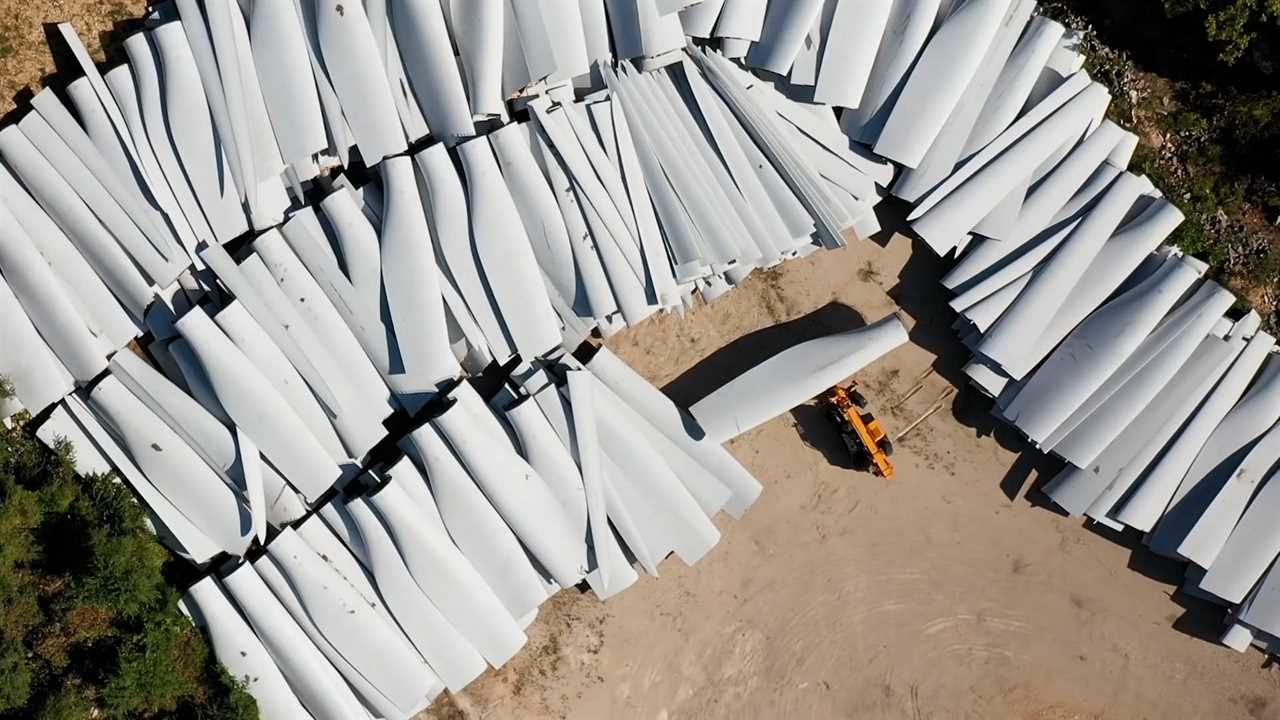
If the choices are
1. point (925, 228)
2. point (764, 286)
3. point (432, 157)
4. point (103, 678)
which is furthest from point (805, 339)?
point (103, 678)

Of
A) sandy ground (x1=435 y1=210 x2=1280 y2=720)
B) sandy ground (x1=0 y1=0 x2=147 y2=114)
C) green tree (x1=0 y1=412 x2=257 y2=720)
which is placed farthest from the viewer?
sandy ground (x1=435 y1=210 x2=1280 y2=720)

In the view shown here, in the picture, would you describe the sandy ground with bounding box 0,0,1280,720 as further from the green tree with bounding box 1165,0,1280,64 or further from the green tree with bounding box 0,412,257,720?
the green tree with bounding box 1165,0,1280,64

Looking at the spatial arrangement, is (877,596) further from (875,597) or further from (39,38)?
(39,38)

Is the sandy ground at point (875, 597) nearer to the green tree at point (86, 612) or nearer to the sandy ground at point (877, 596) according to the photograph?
the sandy ground at point (877, 596)

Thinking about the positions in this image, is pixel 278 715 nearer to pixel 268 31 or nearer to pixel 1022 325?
pixel 268 31

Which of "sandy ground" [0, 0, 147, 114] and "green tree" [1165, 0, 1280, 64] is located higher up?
"sandy ground" [0, 0, 147, 114]

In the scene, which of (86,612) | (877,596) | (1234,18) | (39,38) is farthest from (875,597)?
(39,38)

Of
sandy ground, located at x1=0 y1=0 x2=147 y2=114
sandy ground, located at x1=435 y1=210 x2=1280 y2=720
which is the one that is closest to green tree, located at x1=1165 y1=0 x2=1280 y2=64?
sandy ground, located at x1=435 y1=210 x2=1280 y2=720

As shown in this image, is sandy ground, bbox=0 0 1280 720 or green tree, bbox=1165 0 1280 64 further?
sandy ground, bbox=0 0 1280 720
